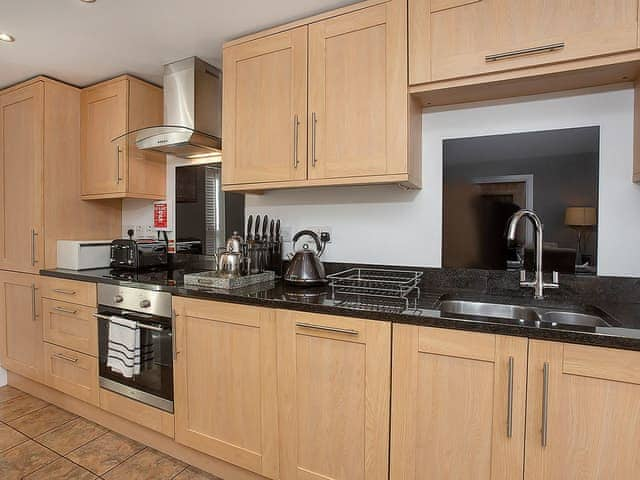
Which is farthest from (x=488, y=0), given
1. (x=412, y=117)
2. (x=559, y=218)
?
(x=559, y=218)

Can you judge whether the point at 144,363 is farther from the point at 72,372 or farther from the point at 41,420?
the point at 41,420

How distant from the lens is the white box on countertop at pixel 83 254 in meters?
2.54

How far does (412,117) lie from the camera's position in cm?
173

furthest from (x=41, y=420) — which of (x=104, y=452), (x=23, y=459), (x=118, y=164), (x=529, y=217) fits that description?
(x=529, y=217)

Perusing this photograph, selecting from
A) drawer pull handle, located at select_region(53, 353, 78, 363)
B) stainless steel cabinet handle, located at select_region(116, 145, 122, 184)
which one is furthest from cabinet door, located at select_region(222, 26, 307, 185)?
drawer pull handle, located at select_region(53, 353, 78, 363)

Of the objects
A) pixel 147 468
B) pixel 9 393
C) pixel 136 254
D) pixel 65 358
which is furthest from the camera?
pixel 9 393

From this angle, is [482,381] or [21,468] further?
[21,468]

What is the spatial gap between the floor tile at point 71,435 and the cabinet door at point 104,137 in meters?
1.58

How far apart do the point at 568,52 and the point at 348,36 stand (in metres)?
0.91

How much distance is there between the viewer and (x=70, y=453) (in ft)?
6.78

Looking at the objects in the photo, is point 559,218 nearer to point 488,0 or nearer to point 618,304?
point 618,304

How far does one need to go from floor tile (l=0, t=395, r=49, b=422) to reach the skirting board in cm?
4

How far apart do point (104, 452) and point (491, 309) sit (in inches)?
87.6

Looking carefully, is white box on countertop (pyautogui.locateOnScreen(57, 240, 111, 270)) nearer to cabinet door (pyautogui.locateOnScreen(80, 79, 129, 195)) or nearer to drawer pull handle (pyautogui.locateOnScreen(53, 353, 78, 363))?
cabinet door (pyautogui.locateOnScreen(80, 79, 129, 195))
